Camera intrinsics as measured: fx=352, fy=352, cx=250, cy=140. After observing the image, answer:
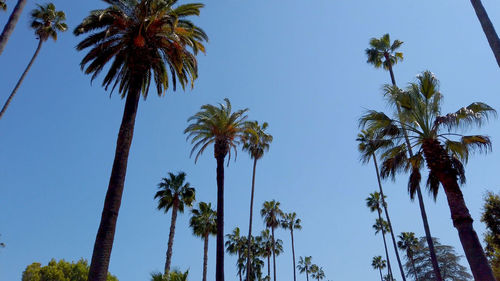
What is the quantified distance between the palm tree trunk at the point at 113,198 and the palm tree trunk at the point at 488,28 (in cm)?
1098

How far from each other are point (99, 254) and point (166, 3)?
9.86 meters

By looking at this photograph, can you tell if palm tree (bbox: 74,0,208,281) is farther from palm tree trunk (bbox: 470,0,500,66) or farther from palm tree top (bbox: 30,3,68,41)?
palm tree top (bbox: 30,3,68,41)

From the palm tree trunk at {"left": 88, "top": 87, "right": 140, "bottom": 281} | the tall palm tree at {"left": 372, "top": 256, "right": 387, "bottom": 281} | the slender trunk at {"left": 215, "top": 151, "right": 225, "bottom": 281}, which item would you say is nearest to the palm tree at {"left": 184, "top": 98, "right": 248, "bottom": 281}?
the slender trunk at {"left": 215, "top": 151, "right": 225, "bottom": 281}

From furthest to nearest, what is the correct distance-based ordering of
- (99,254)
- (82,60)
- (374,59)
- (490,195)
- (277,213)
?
(277,213) < (374,59) < (490,195) < (82,60) < (99,254)

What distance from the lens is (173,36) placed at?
46.8ft

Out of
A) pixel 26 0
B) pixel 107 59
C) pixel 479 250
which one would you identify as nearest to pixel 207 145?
pixel 107 59

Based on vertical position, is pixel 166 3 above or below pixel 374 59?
below

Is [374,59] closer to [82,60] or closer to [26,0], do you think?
[82,60]

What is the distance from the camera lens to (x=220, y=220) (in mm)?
21984

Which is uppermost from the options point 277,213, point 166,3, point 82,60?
point 277,213

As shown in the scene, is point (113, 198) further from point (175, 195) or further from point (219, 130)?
point (175, 195)

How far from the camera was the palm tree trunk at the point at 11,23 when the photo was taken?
10.4 meters

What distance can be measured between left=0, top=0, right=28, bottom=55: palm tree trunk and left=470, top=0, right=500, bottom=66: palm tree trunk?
1332 cm

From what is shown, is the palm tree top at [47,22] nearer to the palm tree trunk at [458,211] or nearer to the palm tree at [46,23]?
the palm tree at [46,23]
